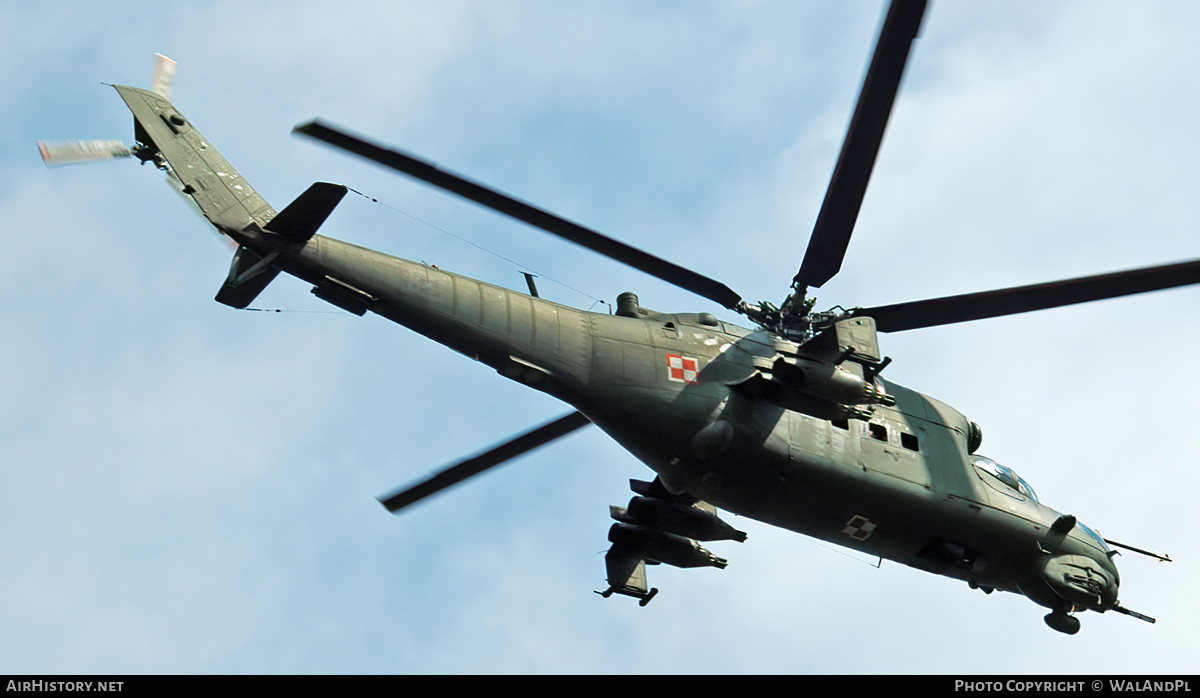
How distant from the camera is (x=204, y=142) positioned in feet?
55.8

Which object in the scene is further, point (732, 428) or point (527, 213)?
point (732, 428)

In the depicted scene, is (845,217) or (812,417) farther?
(812,417)

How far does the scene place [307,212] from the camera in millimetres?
15297

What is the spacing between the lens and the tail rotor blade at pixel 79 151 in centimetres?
1454

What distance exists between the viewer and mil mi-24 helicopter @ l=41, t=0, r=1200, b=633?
1565cm

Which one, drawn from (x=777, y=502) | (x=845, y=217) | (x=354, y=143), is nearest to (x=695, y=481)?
(x=777, y=502)

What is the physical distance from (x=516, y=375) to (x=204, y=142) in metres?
5.79

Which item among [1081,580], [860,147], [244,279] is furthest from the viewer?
[1081,580]

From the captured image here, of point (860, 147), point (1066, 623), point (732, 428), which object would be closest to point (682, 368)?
point (732, 428)

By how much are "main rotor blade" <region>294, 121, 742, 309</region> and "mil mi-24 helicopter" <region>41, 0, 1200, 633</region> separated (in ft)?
0.09

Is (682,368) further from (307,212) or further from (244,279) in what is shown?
(244,279)

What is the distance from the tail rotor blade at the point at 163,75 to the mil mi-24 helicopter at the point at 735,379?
73 mm

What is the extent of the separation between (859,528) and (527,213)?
23.1 feet
